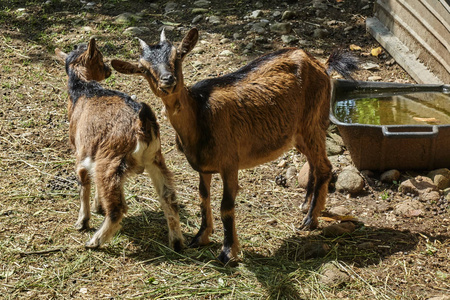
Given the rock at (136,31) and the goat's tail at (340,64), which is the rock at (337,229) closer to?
the goat's tail at (340,64)

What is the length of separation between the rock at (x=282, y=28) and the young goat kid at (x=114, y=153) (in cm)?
407

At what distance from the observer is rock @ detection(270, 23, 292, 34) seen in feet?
27.4

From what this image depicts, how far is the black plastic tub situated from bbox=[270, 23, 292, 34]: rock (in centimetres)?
Answer: 300

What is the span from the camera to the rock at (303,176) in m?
5.60

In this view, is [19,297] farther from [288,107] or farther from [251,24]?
[251,24]

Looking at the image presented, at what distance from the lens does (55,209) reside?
529 centimetres

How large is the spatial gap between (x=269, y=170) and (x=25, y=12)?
244 inches

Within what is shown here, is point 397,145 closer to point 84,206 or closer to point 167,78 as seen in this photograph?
point 167,78

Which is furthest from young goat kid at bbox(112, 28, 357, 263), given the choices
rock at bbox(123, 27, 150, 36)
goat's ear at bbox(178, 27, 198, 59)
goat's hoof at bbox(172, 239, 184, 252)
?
rock at bbox(123, 27, 150, 36)

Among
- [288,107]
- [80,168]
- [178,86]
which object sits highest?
[178,86]

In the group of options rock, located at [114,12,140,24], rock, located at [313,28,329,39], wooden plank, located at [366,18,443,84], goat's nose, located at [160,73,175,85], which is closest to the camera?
goat's nose, located at [160,73,175,85]

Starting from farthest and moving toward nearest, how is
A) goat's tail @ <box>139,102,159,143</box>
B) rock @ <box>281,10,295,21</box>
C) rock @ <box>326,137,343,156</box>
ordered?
rock @ <box>281,10,295,21</box> < rock @ <box>326,137,343,156</box> < goat's tail @ <box>139,102,159,143</box>

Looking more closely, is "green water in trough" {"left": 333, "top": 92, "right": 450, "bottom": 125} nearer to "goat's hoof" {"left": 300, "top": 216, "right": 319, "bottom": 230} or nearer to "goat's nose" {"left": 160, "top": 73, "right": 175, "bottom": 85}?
"goat's hoof" {"left": 300, "top": 216, "right": 319, "bottom": 230}

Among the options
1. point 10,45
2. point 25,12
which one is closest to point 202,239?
point 10,45
